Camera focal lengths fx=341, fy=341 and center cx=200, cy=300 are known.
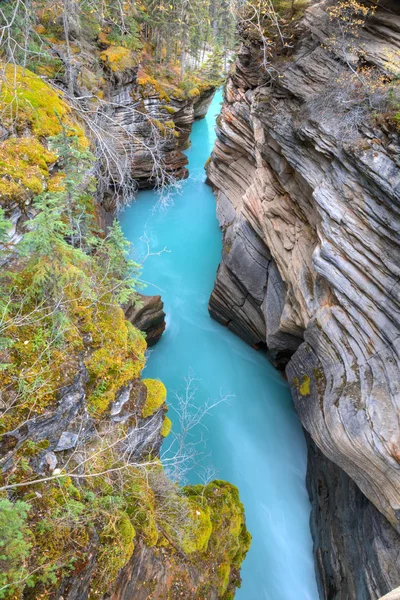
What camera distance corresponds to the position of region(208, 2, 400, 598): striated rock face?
5.95 meters

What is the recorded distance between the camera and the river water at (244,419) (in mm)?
8898

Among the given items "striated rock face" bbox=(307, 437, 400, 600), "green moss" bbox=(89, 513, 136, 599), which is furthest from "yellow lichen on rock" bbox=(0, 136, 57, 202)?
"striated rock face" bbox=(307, 437, 400, 600)

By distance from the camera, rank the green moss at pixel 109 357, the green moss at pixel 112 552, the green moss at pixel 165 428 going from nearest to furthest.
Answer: the green moss at pixel 112 552
the green moss at pixel 109 357
the green moss at pixel 165 428

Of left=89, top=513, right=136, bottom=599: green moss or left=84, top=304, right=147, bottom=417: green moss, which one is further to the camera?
left=84, top=304, right=147, bottom=417: green moss

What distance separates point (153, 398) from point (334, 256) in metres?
4.56

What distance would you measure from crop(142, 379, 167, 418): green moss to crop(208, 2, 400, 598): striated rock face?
3541 mm

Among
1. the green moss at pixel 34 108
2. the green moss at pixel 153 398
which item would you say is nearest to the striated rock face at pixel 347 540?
the green moss at pixel 153 398

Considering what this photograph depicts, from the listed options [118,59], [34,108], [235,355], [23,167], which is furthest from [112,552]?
[118,59]

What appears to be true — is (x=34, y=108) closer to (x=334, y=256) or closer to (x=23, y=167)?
(x=23, y=167)

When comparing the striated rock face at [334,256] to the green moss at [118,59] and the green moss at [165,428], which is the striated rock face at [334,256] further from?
the green moss at [118,59]

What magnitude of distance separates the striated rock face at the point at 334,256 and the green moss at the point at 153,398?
3.54m

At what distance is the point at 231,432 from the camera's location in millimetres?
11047

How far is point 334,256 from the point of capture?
6.88m

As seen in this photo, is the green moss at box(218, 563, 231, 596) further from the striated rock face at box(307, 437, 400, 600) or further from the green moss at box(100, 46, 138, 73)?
the green moss at box(100, 46, 138, 73)
